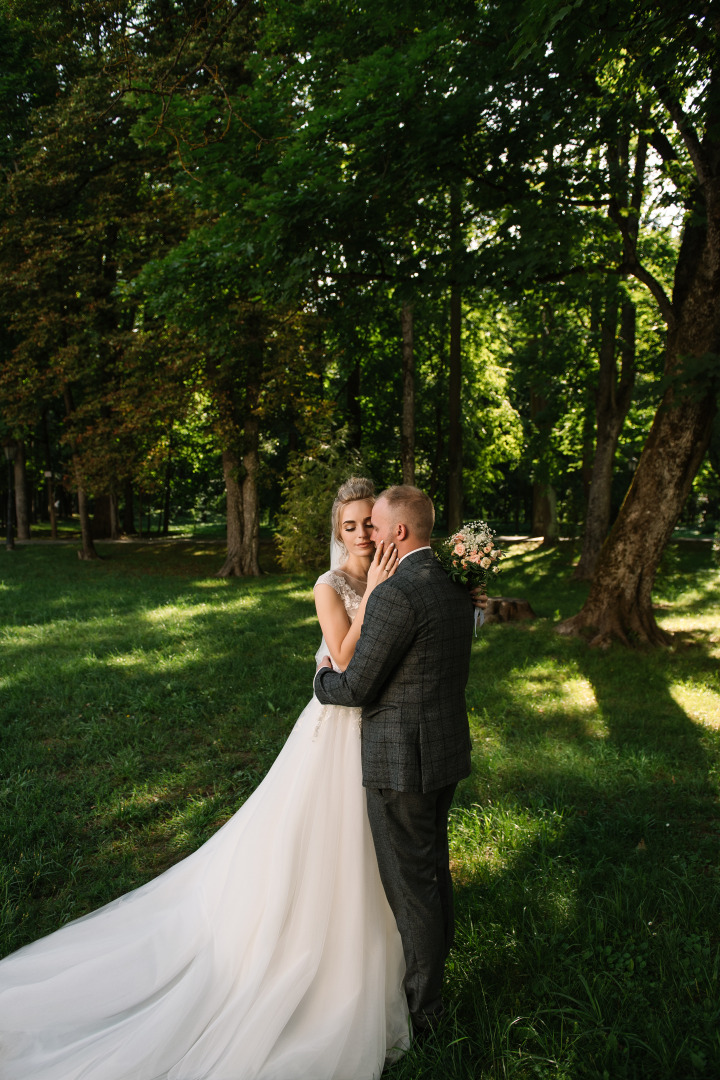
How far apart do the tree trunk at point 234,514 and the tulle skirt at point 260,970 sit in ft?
53.4

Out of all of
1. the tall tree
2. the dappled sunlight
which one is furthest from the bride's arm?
the tall tree

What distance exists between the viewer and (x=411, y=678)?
2.65m

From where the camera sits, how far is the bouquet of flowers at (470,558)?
266 cm

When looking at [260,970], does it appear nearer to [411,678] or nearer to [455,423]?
[411,678]

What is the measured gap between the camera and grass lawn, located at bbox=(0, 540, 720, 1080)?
9.55ft

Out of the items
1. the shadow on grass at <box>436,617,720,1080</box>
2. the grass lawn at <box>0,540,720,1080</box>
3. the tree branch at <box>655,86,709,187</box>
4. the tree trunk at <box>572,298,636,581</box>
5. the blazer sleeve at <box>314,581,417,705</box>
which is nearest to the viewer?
the blazer sleeve at <box>314,581,417,705</box>

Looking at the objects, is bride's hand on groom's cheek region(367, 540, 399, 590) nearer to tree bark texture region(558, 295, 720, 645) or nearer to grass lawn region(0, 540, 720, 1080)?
grass lawn region(0, 540, 720, 1080)

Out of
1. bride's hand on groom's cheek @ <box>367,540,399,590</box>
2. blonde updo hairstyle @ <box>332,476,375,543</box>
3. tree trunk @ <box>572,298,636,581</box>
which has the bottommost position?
bride's hand on groom's cheek @ <box>367,540,399,590</box>

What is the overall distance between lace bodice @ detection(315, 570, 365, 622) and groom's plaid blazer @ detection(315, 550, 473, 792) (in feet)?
1.48

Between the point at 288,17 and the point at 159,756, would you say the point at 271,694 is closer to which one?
the point at 159,756

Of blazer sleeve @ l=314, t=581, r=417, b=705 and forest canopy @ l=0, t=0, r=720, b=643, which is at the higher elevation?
forest canopy @ l=0, t=0, r=720, b=643

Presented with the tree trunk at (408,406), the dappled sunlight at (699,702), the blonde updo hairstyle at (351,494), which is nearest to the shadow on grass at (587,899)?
the dappled sunlight at (699,702)

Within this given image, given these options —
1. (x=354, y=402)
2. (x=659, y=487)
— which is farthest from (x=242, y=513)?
(x=659, y=487)

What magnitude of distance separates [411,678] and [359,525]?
2.93 feet
